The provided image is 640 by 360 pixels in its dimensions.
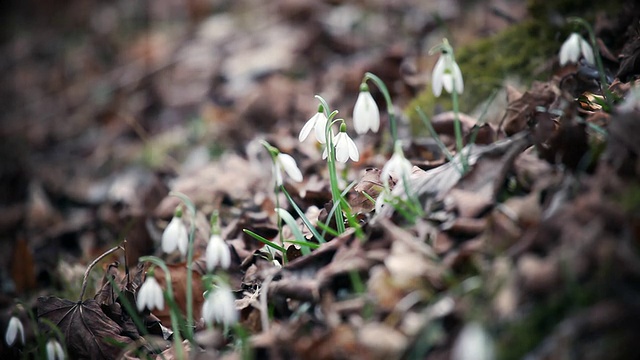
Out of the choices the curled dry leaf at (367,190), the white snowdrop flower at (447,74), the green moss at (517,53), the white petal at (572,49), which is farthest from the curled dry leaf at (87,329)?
the white petal at (572,49)

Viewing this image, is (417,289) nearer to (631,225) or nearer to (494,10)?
(631,225)

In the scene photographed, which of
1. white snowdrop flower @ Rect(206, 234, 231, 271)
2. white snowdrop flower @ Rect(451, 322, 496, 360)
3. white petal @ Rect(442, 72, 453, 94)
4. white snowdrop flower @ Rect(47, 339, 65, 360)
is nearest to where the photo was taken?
white snowdrop flower @ Rect(451, 322, 496, 360)

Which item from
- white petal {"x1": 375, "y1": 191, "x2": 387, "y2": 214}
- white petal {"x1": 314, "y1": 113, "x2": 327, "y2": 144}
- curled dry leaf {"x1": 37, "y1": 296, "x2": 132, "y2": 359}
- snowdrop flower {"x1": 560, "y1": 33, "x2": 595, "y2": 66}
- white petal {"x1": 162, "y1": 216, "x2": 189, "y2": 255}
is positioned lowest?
curled dry leaf {"x1": 37, "y1": 296, "x2": 132, "y2": 359}

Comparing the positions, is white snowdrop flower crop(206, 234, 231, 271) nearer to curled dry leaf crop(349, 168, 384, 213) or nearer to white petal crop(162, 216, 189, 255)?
white petal crop(162, 216, 189, 255)

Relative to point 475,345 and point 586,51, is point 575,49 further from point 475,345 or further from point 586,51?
point 475,345

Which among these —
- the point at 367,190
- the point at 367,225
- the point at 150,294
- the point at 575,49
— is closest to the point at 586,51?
the point at 575,49

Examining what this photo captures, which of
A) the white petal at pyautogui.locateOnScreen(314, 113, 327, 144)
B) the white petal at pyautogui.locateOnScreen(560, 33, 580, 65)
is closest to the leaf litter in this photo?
the white petal at pyautogui.locateOnScreen(560, 33, 580, 65)

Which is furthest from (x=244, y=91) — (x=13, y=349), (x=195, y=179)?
(x=13, y=349)
